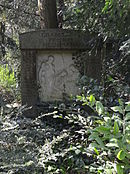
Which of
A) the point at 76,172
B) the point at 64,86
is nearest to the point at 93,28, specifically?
the point at 64,86

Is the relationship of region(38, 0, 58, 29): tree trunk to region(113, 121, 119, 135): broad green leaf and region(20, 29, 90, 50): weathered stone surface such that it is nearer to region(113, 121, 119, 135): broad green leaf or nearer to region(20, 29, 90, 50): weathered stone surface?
region(20, 29, 90, 50): weathered stone surface

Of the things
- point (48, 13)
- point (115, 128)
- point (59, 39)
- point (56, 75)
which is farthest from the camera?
point (48, 13)

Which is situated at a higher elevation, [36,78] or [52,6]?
[52,6]

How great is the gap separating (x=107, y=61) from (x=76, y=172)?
4.35ft

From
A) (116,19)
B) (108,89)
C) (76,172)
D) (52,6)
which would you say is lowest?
(76,172)

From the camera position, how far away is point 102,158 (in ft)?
5.33

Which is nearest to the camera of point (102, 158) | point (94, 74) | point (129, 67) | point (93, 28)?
point (102, 158)

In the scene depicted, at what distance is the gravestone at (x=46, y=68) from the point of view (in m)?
3.06

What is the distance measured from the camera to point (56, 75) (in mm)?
3195

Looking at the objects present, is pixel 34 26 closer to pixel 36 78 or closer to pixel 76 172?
pixel 36 78

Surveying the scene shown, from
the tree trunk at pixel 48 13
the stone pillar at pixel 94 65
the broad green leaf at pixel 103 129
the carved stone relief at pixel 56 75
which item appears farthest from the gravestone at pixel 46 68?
the broad green leaf at pixel 103 129

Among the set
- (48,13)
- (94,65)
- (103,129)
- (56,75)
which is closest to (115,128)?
(103,129)

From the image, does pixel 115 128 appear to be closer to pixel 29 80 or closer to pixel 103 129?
pixel 103 129

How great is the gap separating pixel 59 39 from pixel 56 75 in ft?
1.52
